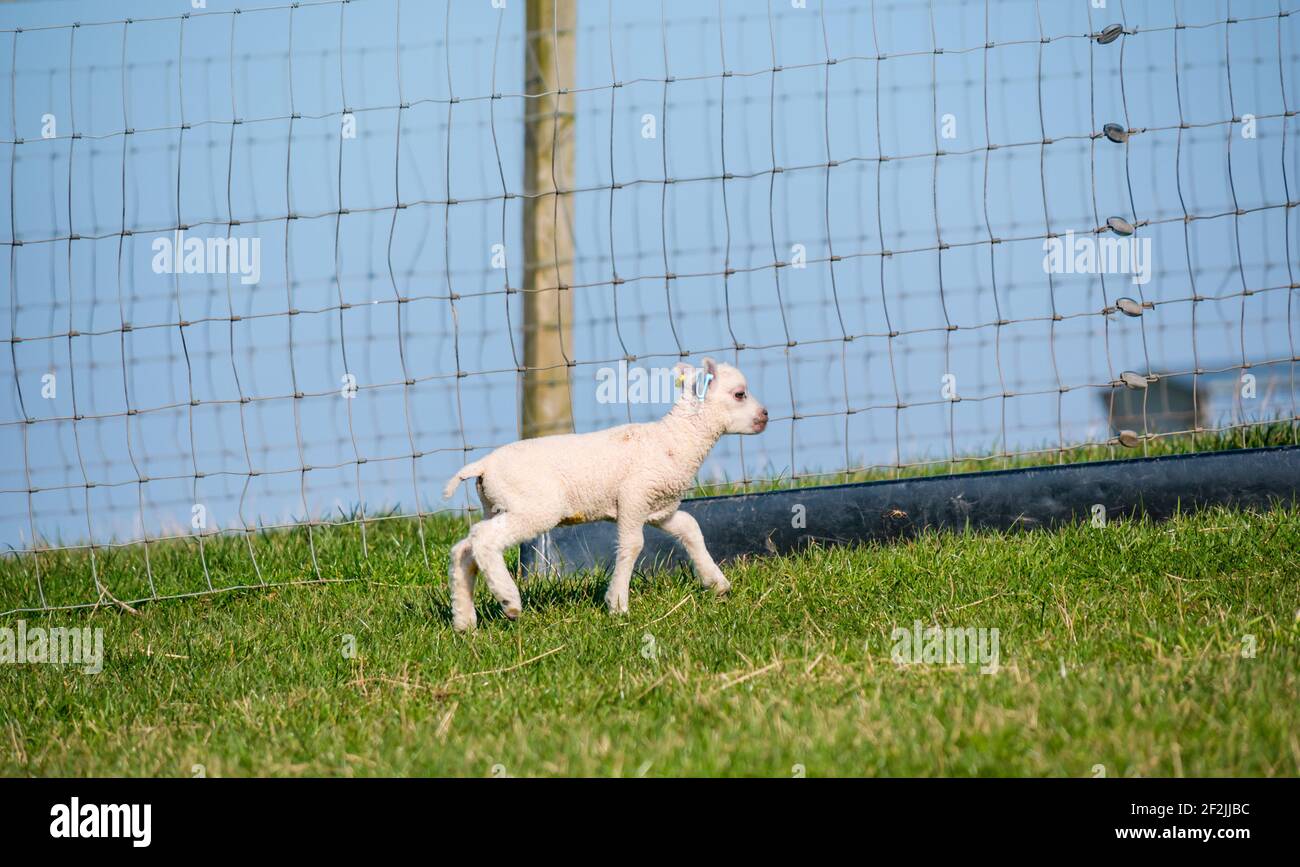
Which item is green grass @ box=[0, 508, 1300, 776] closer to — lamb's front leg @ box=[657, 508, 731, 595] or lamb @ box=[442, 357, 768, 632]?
lamb's front leg @ box=[657, 508, 731, 595]

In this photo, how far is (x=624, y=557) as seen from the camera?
513 centimetres

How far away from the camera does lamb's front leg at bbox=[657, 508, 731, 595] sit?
529cm

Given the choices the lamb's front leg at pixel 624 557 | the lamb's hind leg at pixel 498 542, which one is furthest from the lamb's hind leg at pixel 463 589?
the lamb's front leg at pixel 624 557

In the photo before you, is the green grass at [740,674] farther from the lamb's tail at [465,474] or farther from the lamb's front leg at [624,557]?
the lamb's tail at [465,474]

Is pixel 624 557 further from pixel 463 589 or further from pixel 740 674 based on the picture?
pixel 740 674

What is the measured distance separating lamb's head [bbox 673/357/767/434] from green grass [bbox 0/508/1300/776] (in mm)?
713

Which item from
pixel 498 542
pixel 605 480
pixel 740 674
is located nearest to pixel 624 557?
pixel 605 480

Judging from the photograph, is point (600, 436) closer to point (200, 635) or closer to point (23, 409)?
point (200, 635)

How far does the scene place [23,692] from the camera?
16.6 ft

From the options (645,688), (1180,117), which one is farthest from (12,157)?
(1180,117)

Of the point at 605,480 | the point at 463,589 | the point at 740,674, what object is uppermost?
the point at 605,480

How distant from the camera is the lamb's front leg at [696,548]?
17.4 feet

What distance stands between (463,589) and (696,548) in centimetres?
95
